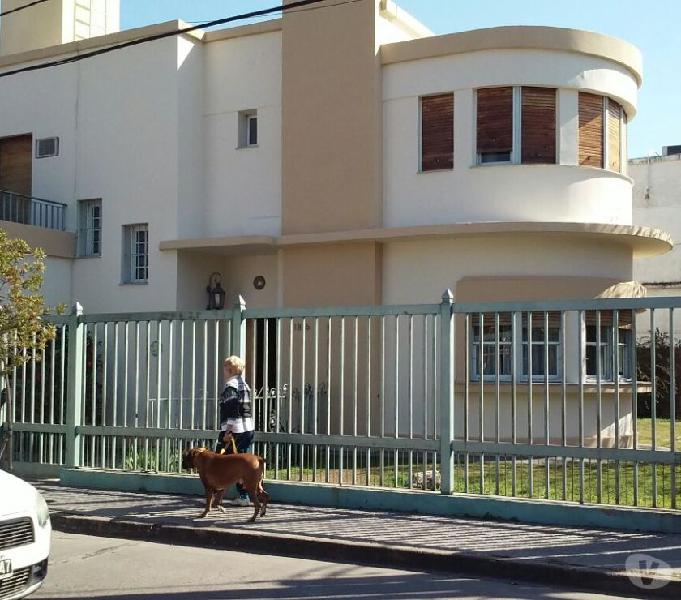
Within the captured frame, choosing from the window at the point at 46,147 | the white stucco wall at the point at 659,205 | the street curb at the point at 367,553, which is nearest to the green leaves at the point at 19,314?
the street curb at the point at 367,553

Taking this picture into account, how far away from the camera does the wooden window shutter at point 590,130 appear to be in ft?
57.6

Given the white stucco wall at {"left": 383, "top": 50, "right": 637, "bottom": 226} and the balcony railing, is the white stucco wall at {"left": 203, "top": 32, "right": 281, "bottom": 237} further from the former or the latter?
the balcony railing

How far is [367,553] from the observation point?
8633mm

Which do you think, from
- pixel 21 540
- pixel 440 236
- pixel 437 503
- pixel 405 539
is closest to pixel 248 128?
pixel 440 236

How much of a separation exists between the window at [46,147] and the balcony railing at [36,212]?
1.02 m

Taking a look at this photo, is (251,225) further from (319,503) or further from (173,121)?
(319,503)

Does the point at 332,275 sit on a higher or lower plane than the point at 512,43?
lower

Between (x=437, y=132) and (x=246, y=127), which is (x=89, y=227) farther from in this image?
(x=437, y=132)

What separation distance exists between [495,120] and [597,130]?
6.31 feet

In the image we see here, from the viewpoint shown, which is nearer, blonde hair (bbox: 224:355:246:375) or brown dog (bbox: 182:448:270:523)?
brown dog (bbox: 182:448:270:523)

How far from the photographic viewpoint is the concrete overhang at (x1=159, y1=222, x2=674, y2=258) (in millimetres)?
16781

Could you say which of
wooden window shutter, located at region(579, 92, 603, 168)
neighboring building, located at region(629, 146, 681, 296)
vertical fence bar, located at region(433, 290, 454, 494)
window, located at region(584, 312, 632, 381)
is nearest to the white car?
vertical fence bar, located at region(433, 290, 454, 494)

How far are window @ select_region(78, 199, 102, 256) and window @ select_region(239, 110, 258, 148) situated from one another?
3282 millimetres

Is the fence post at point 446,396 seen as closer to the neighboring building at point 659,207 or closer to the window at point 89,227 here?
the window at point 89,227
